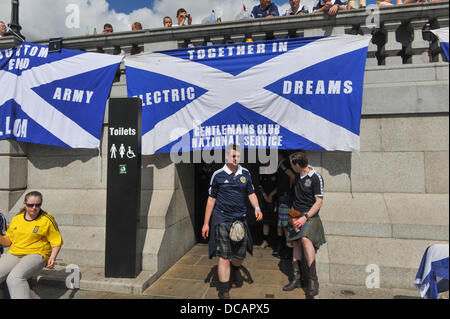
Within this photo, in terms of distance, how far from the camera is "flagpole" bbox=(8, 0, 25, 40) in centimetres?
638

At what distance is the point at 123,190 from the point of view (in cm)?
455

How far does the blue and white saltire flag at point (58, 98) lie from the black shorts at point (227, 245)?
3.62 meters

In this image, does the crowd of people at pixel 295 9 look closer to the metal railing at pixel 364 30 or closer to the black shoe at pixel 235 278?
the metal railing at pixel 364 30

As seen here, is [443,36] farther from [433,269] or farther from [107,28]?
[107,28]

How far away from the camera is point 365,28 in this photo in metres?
5.20

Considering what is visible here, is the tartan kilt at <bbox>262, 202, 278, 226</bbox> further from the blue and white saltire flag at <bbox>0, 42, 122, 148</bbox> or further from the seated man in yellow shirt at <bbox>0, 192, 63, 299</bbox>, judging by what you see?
the seated man in yellow shirt at <bbox>0, 192, 63, 299</bbox>

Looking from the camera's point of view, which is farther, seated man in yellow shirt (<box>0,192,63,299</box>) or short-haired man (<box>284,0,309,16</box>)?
short-haired man (<box>284,0,309,16</box>)

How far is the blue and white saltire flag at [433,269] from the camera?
3.09m

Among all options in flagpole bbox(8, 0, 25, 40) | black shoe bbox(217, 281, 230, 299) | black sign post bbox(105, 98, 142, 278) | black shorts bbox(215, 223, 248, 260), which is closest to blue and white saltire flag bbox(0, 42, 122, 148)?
flagpole bbox(8, 0, 25, 40)

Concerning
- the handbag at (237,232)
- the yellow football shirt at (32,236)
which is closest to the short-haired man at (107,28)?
the yellow football shirt at (32,236)

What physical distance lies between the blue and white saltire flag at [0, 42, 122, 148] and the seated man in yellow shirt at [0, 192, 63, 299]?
2.42 meters

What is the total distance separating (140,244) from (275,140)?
10.8 ft
